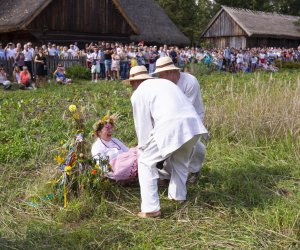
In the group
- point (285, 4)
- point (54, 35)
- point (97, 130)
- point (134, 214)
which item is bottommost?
point (134, 214)

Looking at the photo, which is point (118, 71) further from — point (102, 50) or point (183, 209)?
point (183, 209)

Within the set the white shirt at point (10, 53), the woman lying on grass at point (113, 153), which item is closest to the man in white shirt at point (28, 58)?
the white shirt at point (10, 53)

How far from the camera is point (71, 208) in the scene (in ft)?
14.6

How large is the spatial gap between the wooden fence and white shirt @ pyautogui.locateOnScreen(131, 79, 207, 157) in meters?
13.2

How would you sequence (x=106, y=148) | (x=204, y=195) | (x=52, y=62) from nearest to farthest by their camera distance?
(x=204, y=195) < (x=106, y=148) < (x=52, y=62)

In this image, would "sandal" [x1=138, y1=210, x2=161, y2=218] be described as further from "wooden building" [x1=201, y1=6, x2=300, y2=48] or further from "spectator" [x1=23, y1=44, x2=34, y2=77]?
"wooden building" [x1=201, y1=6, x2=300, y2=48]

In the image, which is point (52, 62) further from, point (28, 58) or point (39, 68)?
point (39, 68)

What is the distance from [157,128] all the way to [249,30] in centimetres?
3490

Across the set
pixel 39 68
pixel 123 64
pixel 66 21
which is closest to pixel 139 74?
pixel 39 68

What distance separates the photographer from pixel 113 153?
5.32m

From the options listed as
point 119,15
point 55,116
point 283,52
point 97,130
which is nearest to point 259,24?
point 283,52

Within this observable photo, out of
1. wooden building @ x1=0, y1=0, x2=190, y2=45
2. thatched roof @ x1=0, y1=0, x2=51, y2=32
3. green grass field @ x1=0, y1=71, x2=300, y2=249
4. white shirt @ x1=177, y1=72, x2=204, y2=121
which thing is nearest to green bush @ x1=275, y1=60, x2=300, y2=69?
wooden building @ x1=0, y1=0, x2=190, y2=45

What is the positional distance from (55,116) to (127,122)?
1.58m

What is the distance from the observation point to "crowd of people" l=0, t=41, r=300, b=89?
16656mm
